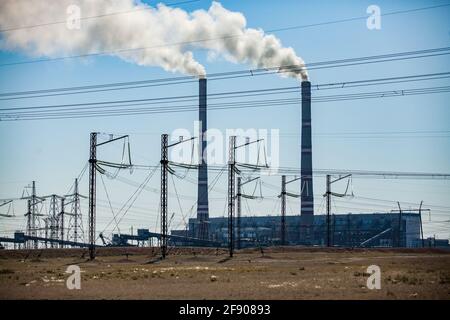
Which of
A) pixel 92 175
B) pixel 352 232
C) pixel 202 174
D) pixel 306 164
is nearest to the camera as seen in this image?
pixel 92 175

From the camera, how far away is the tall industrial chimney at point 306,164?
119875 millimetres

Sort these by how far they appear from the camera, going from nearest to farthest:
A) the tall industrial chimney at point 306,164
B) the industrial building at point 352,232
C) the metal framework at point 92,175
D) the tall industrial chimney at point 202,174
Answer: the metal framework at point 92,175
the tall industrial chimney at point 306,164
the tall industrial chimney at point 202,174
the industrial building at point 352,232

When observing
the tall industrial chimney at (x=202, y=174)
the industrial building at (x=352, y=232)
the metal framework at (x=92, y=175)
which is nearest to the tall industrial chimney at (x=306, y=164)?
the industrial building at (x=352, y=232)

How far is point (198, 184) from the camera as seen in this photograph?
129 metres

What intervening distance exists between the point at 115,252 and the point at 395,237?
81493 millimetres

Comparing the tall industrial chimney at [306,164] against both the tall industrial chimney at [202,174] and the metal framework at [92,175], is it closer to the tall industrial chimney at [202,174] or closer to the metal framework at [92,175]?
the tall industrial chimney at [202,174]

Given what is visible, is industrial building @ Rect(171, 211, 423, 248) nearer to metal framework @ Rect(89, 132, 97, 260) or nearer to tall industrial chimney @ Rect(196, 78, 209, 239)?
tall industrial chimney @ Rect(196, 78, 209, 239)

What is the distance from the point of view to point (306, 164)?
123 metres

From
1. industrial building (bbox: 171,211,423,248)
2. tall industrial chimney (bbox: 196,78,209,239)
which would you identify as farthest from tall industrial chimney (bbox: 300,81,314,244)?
tall industrial chimney (bbox: 196,78,209,239)

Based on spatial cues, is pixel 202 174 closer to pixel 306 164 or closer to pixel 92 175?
pixel 306 164

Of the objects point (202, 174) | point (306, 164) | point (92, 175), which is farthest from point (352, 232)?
point (92, 175)

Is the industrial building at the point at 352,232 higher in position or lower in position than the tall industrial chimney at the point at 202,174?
lower
